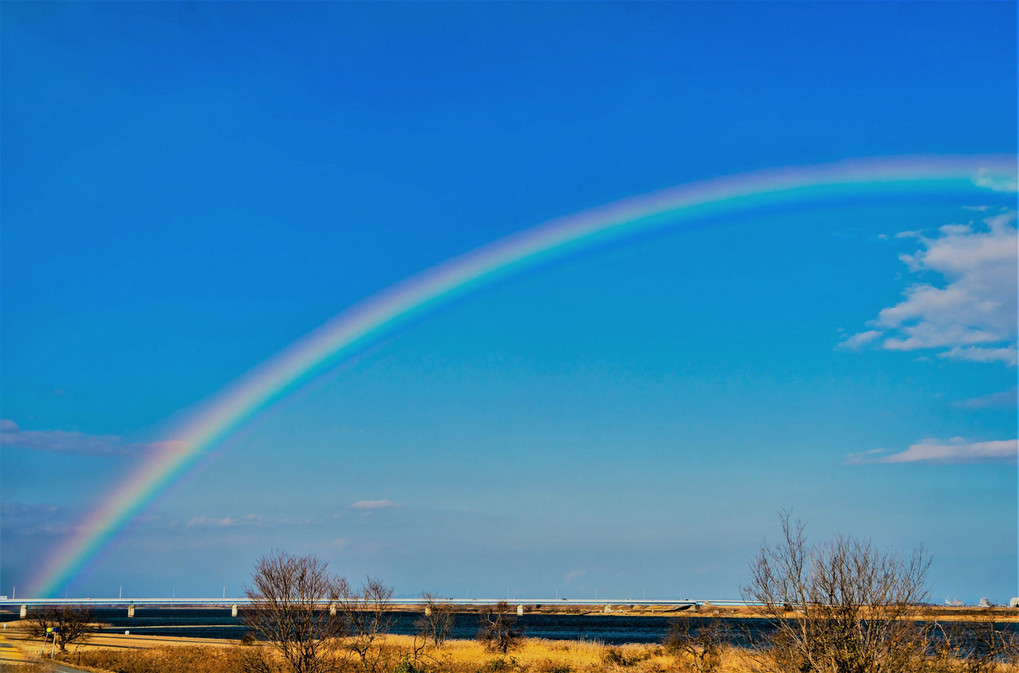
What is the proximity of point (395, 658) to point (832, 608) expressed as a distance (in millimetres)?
37138

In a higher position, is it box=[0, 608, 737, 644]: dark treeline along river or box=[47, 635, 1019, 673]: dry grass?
box=[47, 635, 1019, 673]: dry grass

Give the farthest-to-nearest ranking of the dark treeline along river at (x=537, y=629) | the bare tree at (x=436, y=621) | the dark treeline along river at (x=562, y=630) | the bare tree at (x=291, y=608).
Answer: the dark treeline along river at (x=537, y=629) < the dark treeline along river at (x=562, y=630) < the bare tree at (x=436, y=621) < the bare tree at (x=291, y=608)

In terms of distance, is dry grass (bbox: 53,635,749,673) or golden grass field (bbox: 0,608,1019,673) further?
dry grass (bbox: 53,635,749,673)

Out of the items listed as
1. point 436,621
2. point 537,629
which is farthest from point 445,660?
point 537,629

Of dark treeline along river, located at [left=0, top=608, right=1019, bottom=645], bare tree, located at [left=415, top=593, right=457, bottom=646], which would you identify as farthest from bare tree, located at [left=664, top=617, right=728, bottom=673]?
bare tree, located at [left=415, top=593, right=457, bottom=646]

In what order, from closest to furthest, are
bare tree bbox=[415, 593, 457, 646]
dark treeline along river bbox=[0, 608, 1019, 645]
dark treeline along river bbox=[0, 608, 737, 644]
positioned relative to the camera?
bare tree bbox=[415, 593, 457, 646], dark treeline along river bbox=[0, 608, 1019, 645], dark treeline along river bbox=[0, 608, 737, 644]

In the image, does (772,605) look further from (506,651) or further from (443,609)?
(443,609)

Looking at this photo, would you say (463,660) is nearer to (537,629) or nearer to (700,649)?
(700,649)

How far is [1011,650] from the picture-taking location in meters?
30.7

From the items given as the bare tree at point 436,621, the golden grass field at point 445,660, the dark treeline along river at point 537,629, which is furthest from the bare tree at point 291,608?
the dark treeline along river at point 537,629

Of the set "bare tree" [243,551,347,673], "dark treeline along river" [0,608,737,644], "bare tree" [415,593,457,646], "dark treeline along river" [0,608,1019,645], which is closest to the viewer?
"bare tree" [243,551,347,673]

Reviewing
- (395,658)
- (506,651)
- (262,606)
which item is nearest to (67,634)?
(395,658)

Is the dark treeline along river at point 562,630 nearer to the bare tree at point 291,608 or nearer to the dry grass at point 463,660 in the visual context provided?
the dry grass at point 463,660

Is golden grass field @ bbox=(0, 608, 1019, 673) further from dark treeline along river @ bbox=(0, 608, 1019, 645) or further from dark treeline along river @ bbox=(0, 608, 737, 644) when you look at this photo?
dark treeline along river @ bbox=(0, 608, 737, 644)
